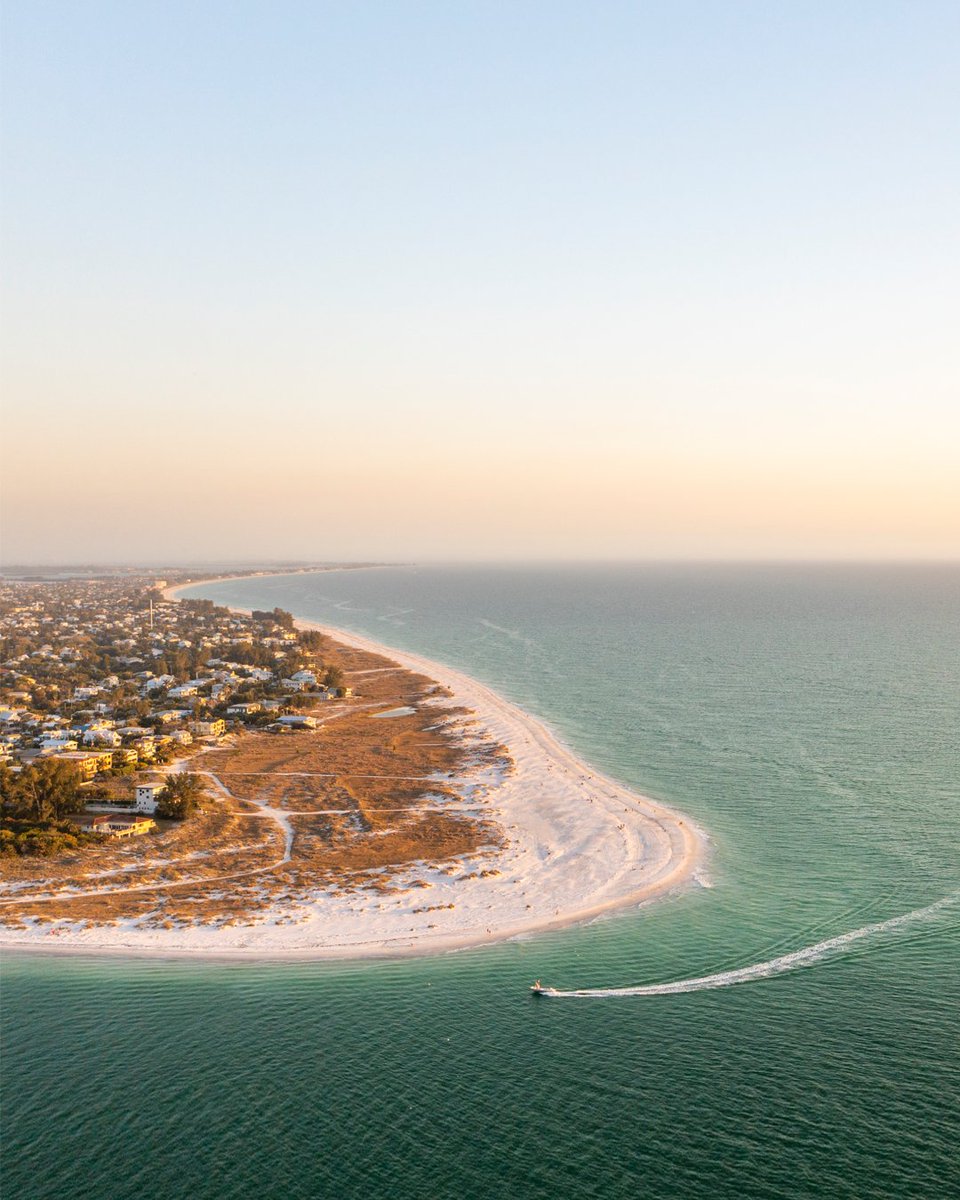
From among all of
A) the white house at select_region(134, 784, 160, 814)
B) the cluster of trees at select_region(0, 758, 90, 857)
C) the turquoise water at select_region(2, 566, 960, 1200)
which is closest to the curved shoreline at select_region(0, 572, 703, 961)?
the turquoise water at select_region(2, 566, 960, 1200)

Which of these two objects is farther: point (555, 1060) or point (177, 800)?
point (177, 800)

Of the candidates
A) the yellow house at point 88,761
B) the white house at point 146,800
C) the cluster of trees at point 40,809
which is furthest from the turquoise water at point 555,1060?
the yellow house at point 88,761

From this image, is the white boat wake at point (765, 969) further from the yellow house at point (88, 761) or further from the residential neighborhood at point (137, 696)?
the yellow house at point (88, 761)

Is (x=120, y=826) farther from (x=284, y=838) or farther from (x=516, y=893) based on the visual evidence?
(x=516, y=893)

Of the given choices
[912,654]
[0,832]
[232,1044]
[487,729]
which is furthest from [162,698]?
[912,654]

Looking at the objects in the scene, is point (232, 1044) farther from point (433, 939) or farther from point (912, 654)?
point (912, 654)

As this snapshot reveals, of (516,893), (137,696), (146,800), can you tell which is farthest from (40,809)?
(137,696)
